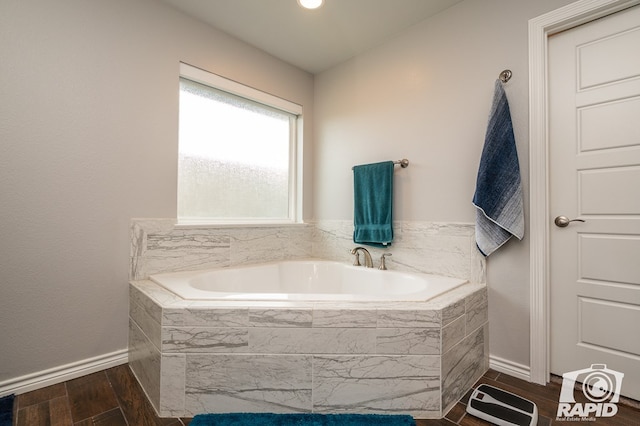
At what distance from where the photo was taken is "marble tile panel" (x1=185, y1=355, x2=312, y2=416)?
129 cm

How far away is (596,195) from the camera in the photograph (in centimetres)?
150

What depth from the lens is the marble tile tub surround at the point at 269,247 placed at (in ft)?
6.11

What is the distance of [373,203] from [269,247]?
954 millimetres

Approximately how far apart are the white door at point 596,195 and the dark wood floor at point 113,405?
23 cm

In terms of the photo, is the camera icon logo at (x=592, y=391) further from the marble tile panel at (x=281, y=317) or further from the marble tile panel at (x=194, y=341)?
the marble tile panel at (x=194, y=341)

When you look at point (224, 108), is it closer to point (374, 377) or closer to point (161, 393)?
point (161, 393)

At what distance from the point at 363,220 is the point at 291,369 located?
1.33 metres

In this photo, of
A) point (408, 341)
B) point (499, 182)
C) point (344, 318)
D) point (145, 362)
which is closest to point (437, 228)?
point (499, 182)

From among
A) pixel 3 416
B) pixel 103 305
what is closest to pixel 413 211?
pixel 103 305

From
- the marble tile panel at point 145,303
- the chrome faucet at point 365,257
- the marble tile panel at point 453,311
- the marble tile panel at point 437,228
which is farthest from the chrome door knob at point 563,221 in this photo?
the marble tile panel at point 145,303

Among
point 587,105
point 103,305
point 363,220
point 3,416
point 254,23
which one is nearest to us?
point 3,416

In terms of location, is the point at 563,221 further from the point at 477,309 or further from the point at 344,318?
the point at 344,318

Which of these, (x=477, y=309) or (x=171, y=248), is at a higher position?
(x=171, y=248)

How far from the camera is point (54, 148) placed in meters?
1.55
